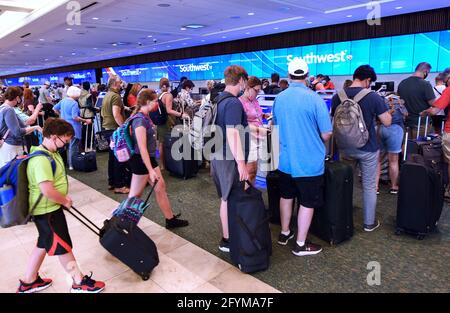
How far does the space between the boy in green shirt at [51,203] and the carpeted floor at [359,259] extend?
1.16 m

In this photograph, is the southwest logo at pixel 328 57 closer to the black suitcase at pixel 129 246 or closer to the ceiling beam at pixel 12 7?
the ceiling beam at pixel 12 7

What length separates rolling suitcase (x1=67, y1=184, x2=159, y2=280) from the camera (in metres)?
2.38

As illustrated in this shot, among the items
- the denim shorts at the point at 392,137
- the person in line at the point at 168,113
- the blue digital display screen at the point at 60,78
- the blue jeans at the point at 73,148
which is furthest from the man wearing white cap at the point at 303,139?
the blue digital display screen at the point at 60,78

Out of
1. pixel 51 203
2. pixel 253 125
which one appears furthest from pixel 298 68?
pixel 51 203

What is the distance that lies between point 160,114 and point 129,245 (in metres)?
3.16

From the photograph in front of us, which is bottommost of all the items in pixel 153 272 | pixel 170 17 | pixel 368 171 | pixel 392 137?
pixel 153 272

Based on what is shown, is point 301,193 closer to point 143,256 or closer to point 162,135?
point 143,256

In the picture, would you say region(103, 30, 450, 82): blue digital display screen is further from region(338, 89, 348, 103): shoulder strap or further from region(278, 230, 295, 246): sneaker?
region(278, 230, 295, 246): sneaker

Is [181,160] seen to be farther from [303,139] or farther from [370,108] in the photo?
[370,108]

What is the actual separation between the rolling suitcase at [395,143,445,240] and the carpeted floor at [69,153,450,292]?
5.3 inches

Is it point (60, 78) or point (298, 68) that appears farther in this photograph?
point (60, 78)

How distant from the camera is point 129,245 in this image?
2408mm

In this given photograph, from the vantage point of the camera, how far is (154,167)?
10.1ft

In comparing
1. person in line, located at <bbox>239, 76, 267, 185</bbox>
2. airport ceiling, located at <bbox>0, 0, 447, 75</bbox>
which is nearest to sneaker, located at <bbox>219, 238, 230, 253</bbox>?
person in line, located at <bbox>239, 76, 267, 185</bbox>
